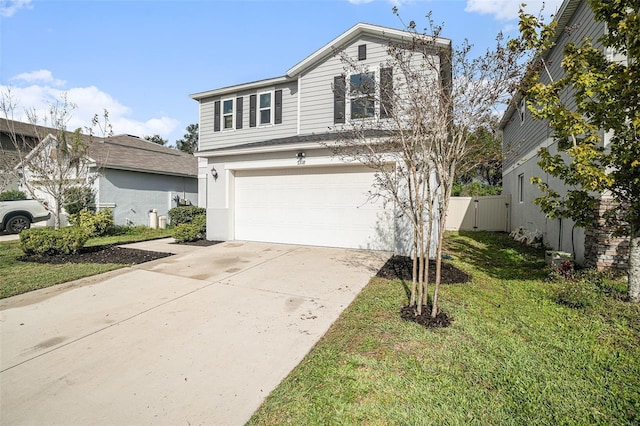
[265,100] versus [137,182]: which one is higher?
[265,100]

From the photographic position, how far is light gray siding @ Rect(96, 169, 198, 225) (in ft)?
40.8

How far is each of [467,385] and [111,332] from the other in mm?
3932

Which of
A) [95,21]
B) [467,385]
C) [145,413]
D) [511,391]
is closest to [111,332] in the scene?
[145,413]

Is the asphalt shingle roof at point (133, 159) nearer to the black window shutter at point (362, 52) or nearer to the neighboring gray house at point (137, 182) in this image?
the neighboring gray house at point (137, 182)

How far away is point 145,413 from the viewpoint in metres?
2.21

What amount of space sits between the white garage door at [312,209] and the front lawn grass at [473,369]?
12.7 ft

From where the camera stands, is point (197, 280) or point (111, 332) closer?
point (111, 332)

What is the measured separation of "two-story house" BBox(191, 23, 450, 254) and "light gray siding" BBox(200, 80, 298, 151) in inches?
1.7

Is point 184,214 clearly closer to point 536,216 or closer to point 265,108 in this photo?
point 265,108

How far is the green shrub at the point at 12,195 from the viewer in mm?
13608

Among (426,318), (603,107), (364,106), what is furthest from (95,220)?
(603,107)

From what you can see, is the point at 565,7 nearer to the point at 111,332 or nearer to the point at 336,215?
the point at 336,215

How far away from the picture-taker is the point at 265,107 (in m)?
12.2

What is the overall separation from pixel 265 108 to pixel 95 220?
318 inches
